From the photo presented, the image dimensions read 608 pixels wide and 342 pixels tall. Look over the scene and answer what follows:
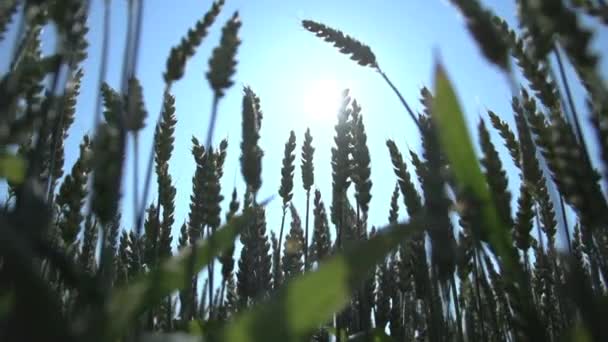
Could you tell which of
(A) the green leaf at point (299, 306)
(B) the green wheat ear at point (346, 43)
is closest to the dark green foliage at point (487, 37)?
(A) the green leaf at point (299, 306)

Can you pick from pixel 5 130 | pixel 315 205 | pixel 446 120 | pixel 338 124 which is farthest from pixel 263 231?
pixel 446 120

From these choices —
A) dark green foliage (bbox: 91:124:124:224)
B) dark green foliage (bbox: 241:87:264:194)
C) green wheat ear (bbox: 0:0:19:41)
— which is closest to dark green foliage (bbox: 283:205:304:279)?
dark green foliage (bbox: 241:87:264:194)

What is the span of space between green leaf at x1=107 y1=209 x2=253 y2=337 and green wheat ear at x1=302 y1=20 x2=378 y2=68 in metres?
1.06

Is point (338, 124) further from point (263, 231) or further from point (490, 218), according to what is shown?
point (490, 218)

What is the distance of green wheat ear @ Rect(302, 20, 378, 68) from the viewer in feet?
6.88

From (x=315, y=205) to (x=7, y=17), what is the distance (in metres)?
2.62

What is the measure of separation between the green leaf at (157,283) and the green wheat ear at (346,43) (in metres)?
1.06

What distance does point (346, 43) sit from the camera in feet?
7.52

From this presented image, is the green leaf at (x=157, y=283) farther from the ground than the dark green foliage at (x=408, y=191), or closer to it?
closer to it

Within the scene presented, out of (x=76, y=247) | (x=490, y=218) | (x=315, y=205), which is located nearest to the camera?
(x=490, y=218)

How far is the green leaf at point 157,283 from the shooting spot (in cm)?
75

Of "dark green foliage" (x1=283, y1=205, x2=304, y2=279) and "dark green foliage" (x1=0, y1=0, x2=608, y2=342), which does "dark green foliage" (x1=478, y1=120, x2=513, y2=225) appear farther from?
"dark green foliage" (x1=283, y1=205, x2=304, y2=279)

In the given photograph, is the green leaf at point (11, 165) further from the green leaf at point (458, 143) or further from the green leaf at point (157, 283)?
the green leaf at point (458, 143)

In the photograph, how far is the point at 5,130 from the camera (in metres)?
1.06
